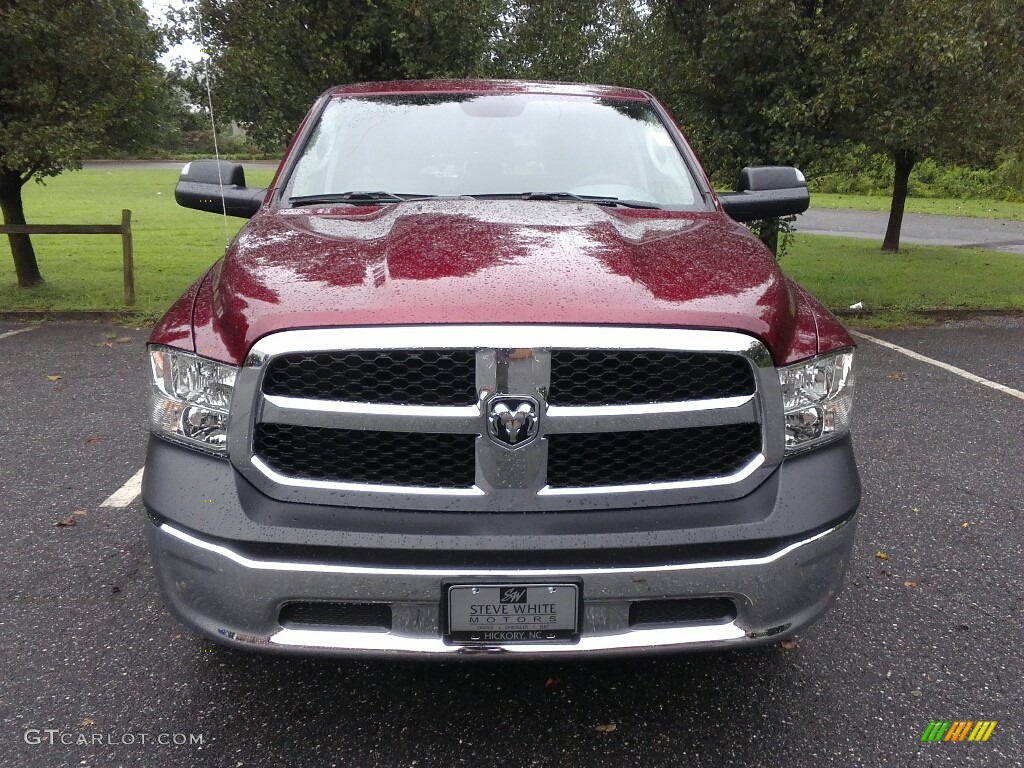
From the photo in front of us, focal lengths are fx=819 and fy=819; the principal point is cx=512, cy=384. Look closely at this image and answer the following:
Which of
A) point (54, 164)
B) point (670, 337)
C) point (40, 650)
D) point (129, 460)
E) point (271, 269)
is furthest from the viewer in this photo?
point (54, 164)

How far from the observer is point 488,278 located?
6.80ft

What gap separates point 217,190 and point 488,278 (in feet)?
6.58

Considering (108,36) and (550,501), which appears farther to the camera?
(108,36)

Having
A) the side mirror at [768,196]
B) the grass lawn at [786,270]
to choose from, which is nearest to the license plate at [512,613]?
the side mirror at [768,196]

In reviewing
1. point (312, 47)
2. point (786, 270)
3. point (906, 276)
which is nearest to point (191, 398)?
point (312, 47)

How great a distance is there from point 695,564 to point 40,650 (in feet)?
7.25

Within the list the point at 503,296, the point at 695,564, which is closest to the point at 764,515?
the point at 695,564

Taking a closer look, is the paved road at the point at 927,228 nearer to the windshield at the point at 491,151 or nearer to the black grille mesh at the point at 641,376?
the windshield at the point at 491,151

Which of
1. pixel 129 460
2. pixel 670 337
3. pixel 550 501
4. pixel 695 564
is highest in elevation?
pixel 670 337

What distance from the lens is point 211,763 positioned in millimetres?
2229

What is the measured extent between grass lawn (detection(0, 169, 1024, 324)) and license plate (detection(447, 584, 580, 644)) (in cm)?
446

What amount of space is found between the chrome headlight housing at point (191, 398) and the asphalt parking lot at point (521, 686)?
904 mm

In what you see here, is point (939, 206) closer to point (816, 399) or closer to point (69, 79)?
point (69, 79)

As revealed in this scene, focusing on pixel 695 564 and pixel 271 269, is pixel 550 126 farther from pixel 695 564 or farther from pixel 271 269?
pixel 695 564
